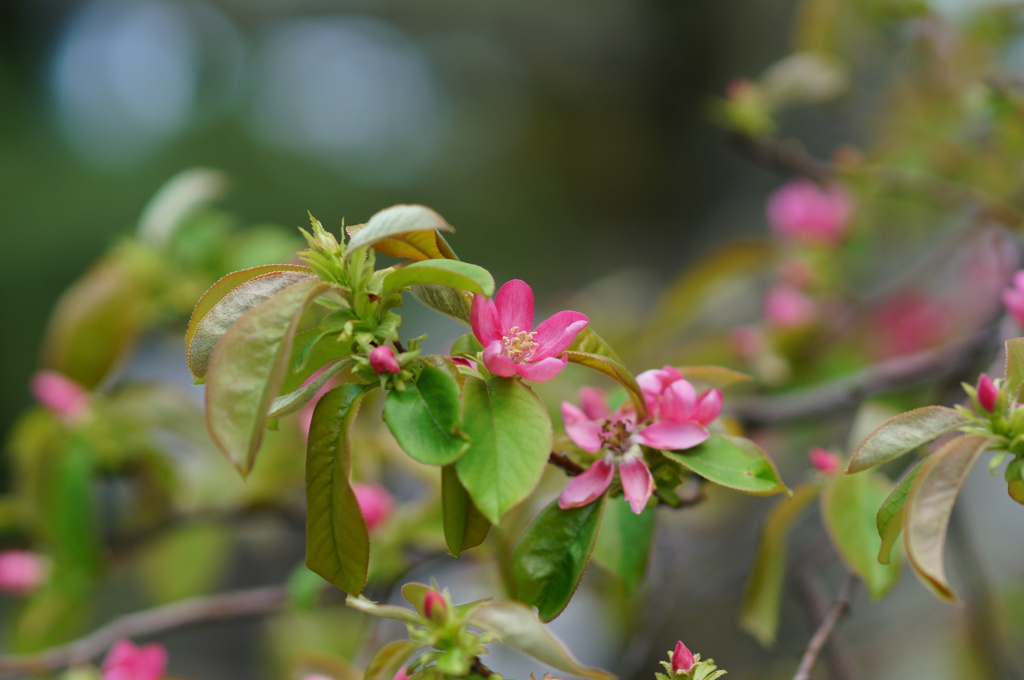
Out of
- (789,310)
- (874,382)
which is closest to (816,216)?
(789,310)

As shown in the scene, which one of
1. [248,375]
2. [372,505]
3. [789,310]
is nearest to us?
[248,375]

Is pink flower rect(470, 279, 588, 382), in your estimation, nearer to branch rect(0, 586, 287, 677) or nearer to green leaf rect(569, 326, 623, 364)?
green leaf rect(569, 326, 623, 364)

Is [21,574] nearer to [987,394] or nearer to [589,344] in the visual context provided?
[589,344]

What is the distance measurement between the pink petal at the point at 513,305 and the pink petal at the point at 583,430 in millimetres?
49

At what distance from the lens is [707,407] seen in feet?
1.04

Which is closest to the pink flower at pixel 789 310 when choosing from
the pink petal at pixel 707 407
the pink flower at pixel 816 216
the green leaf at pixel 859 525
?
the pink flower at pixel 816 216

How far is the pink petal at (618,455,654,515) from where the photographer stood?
0.94 feet

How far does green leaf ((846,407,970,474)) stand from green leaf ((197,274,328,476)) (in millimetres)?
195

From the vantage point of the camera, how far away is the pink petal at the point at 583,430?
1.01 ft

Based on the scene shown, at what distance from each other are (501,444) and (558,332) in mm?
55

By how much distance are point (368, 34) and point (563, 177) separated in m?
1.18

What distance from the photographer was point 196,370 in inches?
10.9

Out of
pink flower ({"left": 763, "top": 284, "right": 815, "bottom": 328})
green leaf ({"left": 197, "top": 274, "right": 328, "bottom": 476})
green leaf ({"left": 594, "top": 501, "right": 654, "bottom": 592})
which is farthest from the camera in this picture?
pink flower ({"left": 763, "top": 284, "right": 815, "bottom": 328})

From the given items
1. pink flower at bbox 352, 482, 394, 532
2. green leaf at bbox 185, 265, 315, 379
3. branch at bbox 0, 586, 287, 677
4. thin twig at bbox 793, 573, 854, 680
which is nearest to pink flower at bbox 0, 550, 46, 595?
branch at bbox 0, 586, 287, 677
